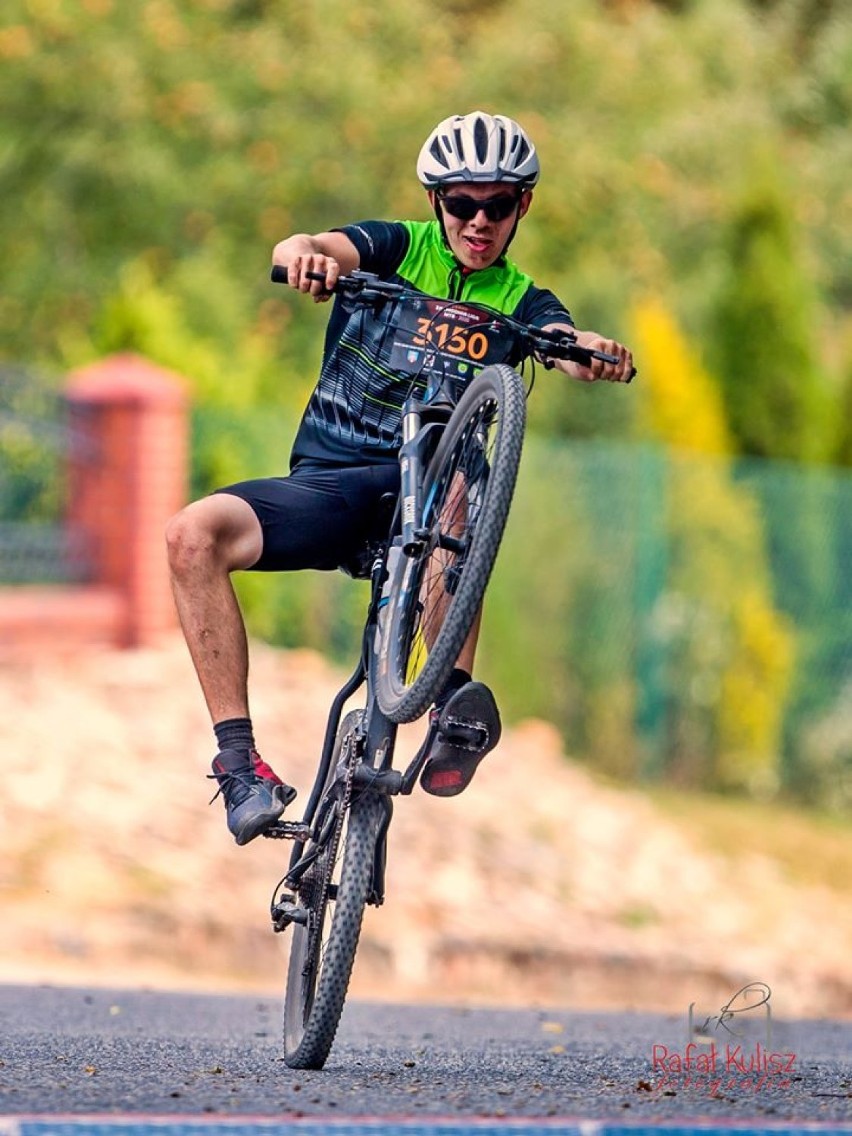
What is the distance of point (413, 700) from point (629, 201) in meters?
22.3

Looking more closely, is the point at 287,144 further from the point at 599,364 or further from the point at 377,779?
the point at 377,779

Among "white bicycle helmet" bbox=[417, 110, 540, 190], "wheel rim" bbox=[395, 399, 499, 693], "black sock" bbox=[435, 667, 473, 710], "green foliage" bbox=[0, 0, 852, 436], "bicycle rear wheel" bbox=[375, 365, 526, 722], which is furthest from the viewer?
"green foliage" bbox=[0, 0, 852, 436]

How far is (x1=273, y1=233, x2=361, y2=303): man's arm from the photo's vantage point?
18.6 ft

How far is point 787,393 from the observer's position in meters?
19.0

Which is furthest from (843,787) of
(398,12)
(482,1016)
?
(398,12)

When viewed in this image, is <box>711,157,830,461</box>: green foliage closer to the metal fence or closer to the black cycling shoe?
the metal fence

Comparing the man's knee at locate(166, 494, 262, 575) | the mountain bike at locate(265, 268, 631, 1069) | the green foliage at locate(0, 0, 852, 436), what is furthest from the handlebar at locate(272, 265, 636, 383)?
the green foliage at locate(0, 0, 852, 436)

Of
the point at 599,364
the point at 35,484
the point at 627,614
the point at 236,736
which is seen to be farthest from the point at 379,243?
the point at 627,614

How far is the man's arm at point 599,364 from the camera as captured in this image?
19.3 ft

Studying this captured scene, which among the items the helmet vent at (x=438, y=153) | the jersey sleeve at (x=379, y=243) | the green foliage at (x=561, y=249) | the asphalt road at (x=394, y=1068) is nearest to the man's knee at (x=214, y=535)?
the jersey sleeve at (x=379, y=243)

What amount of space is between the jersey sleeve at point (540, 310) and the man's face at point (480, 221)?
0.60ft

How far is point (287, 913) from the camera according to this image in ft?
20.0

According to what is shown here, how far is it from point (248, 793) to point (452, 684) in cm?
58

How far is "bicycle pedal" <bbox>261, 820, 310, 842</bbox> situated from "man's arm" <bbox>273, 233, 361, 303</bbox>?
1.31 meters
